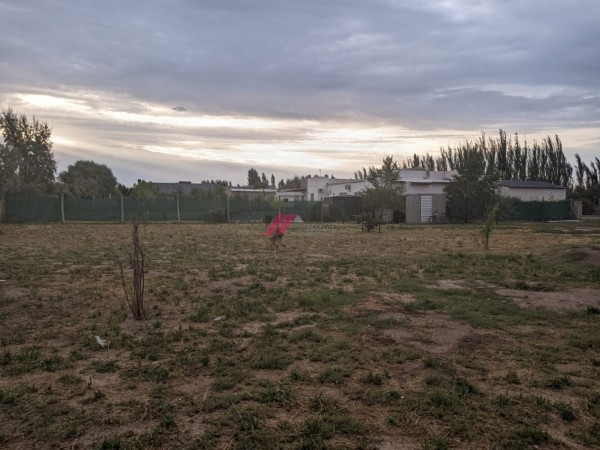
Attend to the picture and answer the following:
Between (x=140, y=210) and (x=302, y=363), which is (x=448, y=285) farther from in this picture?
(x=140, y=210)

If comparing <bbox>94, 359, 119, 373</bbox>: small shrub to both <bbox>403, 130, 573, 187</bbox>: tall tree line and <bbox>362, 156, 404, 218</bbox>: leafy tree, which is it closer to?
<bbox>362, 156, 404, 218</bbox>: leafy tree

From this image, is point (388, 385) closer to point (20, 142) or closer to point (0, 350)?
point (0, 350)

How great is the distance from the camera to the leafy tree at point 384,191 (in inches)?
1190

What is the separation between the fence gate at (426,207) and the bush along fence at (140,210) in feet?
24.3

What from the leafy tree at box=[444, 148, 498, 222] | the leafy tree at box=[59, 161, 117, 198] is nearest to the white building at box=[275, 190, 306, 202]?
the leafy tree at box=[59, 161, 117, 198]

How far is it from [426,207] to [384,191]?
3.95 metres

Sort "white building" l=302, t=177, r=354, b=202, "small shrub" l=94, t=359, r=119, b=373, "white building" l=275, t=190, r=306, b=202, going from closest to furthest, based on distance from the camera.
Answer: "small shrub" l=94, t=359, r=119, b=373 → "white building" l=302, t=177, r=354, b=202 → "white building" l=275, t=190, r=306, b=202

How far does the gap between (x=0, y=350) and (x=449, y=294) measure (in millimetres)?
5932

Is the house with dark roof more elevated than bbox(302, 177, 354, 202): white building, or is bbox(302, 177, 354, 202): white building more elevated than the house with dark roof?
bbox(302, 177, 354, 202): white building

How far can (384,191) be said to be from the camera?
30.2 metres

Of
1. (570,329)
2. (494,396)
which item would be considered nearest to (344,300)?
(570,329)

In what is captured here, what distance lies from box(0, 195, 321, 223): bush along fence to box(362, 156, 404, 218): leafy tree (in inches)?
170

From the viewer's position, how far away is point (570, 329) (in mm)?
5172

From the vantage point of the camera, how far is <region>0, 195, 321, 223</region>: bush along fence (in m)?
27.7
